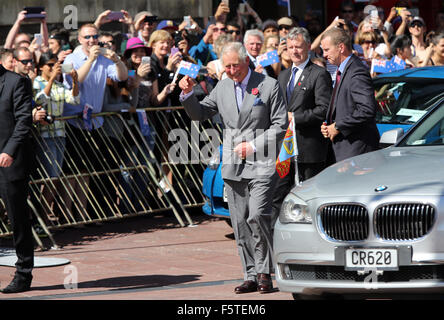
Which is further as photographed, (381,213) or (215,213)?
(215,213)

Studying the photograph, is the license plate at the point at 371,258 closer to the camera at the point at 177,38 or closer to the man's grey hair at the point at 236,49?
the man's grey hair at the point at 236,49

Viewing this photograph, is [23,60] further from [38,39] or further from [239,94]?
[239,94]

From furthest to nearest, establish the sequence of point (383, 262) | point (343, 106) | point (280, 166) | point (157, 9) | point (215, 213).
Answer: point (157, 9), point (215, 213), point (343, 106), point (280, 166), point (383, 262)

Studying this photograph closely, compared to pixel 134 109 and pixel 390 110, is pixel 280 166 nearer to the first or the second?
pixel 390 110

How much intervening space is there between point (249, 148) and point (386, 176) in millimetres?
1586

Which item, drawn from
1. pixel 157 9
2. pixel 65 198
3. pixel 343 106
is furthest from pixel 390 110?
pixel 157 9

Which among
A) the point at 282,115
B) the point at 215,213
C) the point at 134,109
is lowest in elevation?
the point at 215,213

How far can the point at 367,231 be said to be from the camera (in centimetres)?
696

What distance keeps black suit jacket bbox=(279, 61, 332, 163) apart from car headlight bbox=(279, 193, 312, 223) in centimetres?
228

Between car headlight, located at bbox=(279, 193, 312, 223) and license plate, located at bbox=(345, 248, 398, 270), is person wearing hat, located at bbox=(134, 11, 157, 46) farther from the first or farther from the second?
license plate, located at bbox=(345, 248, 398, 270)

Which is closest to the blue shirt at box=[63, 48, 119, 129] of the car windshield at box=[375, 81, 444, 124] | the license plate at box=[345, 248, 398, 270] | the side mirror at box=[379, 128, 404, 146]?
the car windshield at box=[375, 81, 444, 124]

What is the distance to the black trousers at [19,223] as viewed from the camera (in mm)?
8719

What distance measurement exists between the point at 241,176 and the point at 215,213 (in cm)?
273

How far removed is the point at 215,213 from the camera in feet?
37.2
